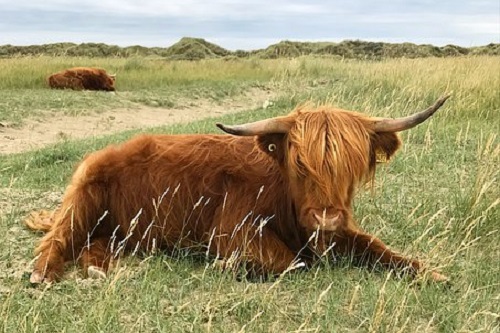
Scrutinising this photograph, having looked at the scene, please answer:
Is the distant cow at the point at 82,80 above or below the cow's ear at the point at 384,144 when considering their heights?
below

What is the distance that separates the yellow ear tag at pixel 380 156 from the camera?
3.48 meters

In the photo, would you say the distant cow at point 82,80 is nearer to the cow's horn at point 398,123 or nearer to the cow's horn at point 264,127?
the cow's horn at point 264,127

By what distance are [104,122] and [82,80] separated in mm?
4114

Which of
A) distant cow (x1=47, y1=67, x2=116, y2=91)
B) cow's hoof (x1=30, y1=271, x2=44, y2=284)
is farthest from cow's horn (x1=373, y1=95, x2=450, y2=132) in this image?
distant cow (x1=47, y1=67, x2=116, y2=91)

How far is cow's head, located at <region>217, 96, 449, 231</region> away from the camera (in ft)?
10.2

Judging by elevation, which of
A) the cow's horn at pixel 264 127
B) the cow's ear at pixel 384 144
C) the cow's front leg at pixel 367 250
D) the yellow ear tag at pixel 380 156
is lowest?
the cow's front leg at pixel 367 250

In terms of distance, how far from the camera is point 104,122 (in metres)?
11.8

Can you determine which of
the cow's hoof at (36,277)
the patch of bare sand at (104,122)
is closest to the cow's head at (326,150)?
the cow's hoof at (36,277)

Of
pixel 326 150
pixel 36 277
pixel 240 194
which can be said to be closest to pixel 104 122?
pixel 240 194

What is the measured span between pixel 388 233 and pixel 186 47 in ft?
124

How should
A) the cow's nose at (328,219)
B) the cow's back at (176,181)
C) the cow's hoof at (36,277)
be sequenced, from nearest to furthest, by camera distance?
1. the cow's nose at (328,219)
2. the cow's hoof at (36,277)
3. the cow's back at (176,181)

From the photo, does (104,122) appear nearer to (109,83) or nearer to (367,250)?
(109,83)

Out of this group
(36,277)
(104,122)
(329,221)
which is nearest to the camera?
(329,221)

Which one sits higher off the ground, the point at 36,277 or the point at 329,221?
the point at 329,221
